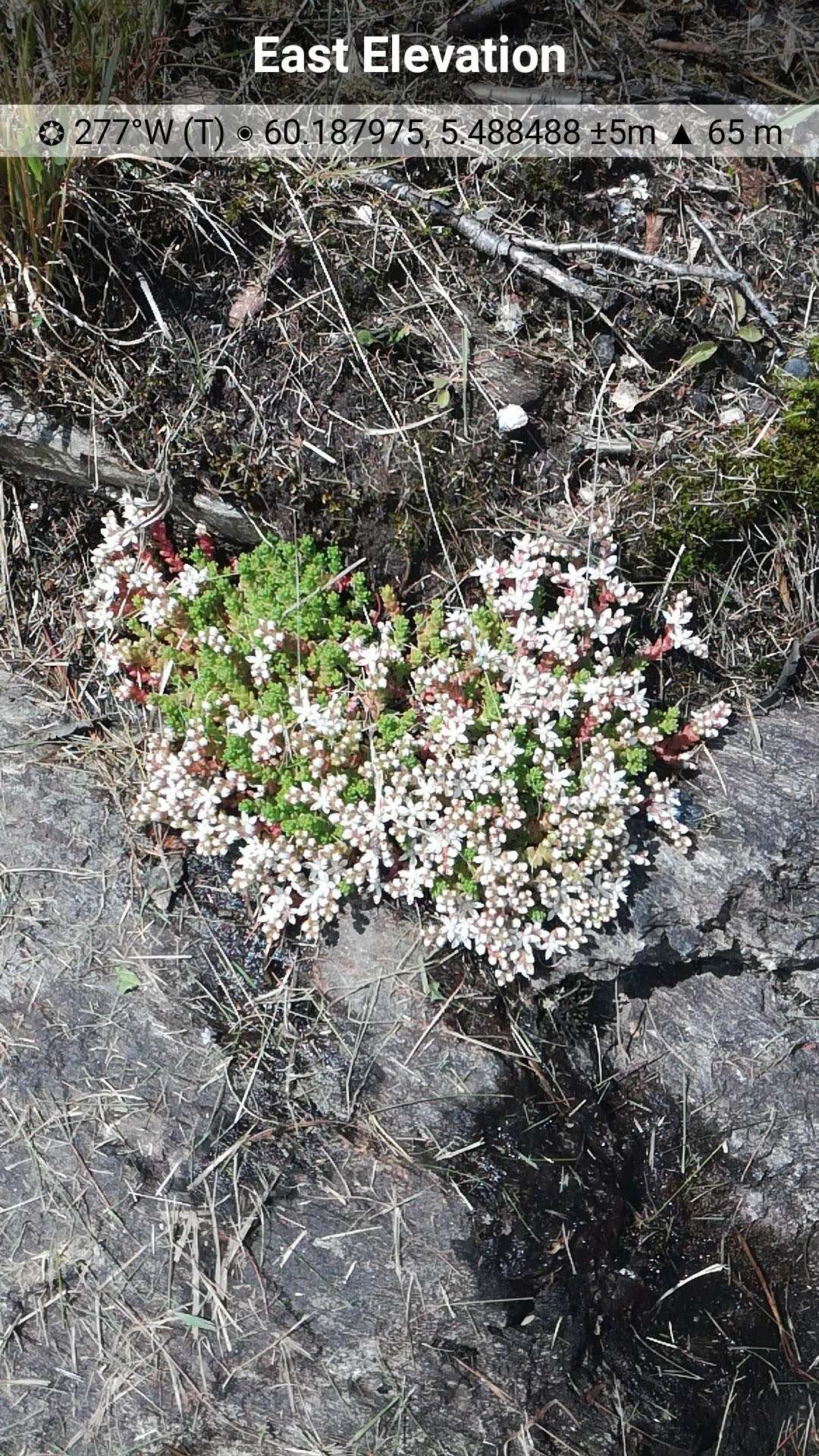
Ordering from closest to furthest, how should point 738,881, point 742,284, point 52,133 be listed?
point 52,133
point 742,284
point 738,881

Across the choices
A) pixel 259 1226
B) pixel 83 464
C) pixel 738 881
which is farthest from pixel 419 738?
pixel 259 1226

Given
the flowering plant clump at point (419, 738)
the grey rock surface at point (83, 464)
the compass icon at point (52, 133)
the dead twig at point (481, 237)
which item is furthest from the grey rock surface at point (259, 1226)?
the compass icon at point (52, 133)

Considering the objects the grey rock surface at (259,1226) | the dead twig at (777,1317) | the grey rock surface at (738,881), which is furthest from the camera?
the dead twig at (777,1317)

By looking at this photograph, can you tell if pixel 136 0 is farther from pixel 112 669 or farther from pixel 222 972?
pixel 222 972

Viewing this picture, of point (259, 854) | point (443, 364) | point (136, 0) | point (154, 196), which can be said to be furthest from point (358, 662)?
point (136, 0)

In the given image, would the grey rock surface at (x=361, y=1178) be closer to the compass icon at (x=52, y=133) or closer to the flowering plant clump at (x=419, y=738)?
the flowering plant clump at (x=419, y=738)

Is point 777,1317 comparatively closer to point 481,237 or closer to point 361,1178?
point 361,1178
